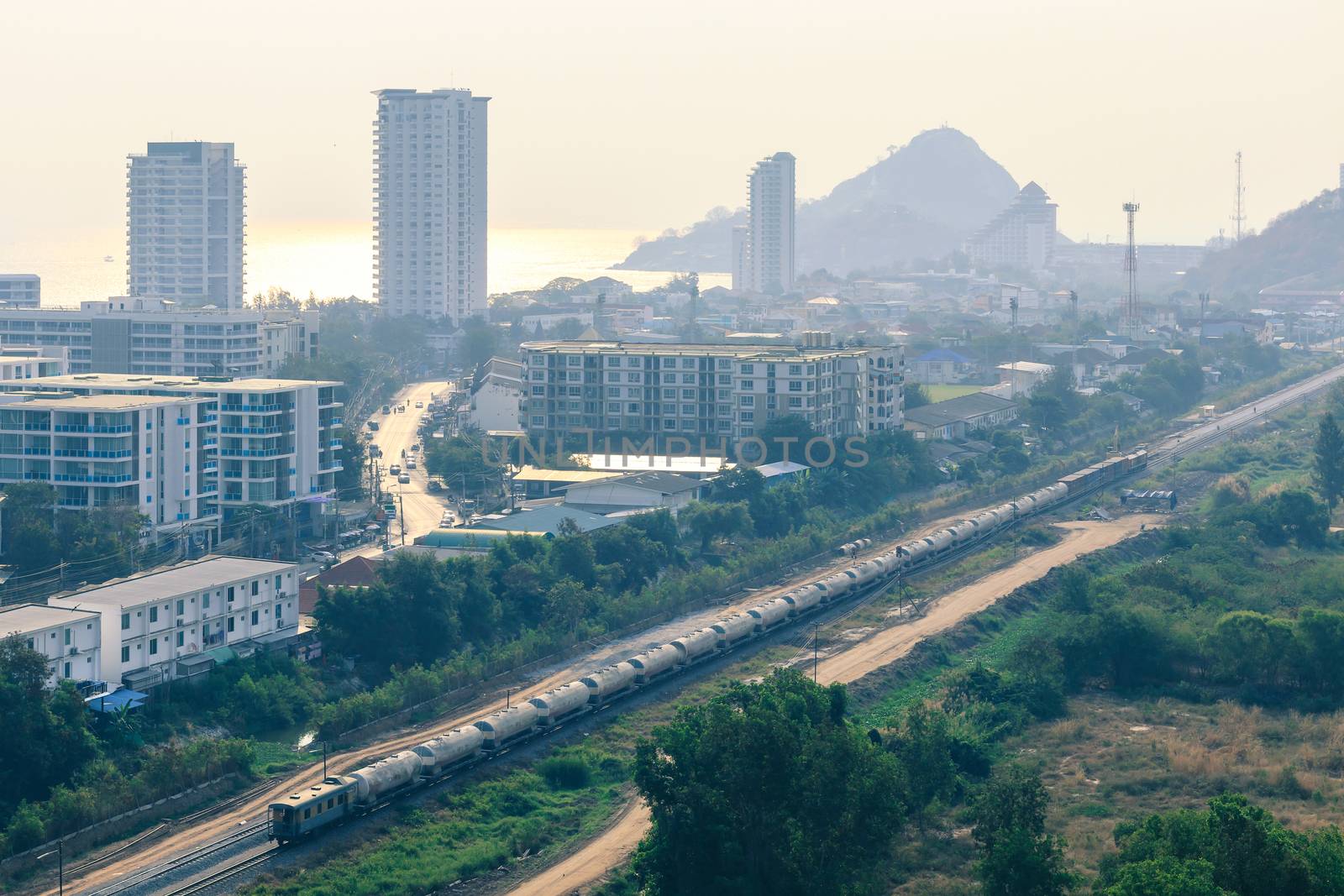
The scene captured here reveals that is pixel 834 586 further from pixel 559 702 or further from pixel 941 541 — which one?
pixel 559 702

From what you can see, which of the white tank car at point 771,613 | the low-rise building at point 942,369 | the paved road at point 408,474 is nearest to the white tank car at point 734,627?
the white tank car at point 771,613

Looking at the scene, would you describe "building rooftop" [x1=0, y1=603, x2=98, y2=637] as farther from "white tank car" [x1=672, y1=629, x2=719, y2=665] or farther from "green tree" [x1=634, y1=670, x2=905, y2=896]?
"white tank car" [x1=672, y1=629, x2=719, y2=665]

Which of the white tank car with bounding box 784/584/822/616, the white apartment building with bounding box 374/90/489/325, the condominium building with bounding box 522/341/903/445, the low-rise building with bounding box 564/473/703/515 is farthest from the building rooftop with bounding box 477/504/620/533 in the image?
the white apartment building with bounding box 374/90/489/325

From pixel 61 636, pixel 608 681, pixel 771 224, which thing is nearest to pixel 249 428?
pixel 61 636

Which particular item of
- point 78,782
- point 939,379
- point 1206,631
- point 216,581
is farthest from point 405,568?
point 939,379

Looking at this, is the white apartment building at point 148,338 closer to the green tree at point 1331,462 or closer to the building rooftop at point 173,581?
the building rooftop at point 173,581

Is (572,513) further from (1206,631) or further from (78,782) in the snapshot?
A: (78,782)

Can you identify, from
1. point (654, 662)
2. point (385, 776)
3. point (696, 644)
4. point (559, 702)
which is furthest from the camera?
point (696, 644)
